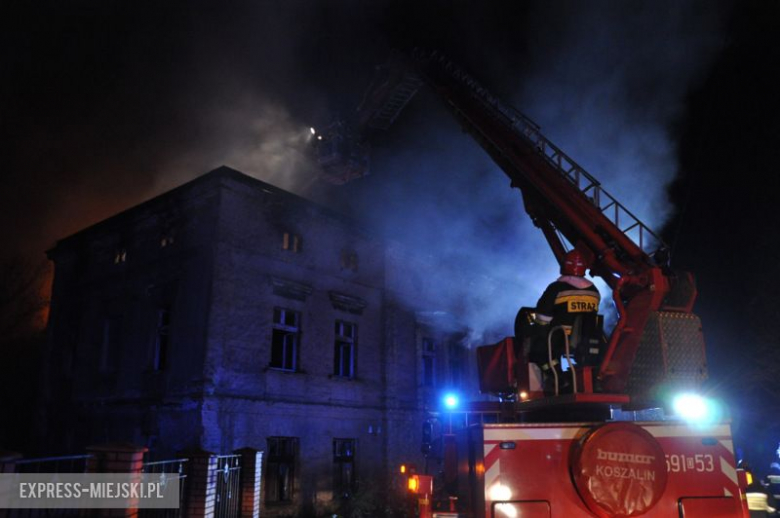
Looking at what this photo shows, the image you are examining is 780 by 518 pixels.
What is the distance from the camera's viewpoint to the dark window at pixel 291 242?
45.4ft

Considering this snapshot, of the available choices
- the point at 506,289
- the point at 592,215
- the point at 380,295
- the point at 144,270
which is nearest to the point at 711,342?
the point at 506,289

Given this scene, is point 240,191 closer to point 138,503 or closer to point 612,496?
point 138,503

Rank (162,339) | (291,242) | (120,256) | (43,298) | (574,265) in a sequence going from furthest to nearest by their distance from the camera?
1. (43,298)
2. (120,256)
3. (291,242)
4. (162,339)
5. (574,265)

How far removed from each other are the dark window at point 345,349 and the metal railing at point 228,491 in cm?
571

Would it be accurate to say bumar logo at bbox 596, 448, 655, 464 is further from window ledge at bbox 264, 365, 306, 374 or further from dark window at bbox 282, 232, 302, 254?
dark window at bbox 282, 232, 302, 254

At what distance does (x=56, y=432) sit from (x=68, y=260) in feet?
17.5

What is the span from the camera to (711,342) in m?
25.3

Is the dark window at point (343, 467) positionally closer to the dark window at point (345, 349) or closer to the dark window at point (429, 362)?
the dark window at point (345, 349)

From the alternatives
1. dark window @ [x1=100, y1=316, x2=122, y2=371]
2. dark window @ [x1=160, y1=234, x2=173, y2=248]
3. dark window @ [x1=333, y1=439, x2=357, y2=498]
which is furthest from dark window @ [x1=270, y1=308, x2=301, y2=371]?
dark window @ [x1=100, y1=316, x2=122, y2=371]

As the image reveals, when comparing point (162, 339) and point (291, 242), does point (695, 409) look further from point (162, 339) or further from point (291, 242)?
point (162, 339)

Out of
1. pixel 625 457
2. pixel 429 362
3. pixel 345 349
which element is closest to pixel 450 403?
pixel 625 457

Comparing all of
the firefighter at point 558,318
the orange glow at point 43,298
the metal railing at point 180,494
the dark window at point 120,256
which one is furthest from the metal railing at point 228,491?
the orange glow at point 43,298

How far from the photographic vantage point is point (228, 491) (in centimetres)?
839

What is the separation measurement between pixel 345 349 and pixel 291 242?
11.0 ft
